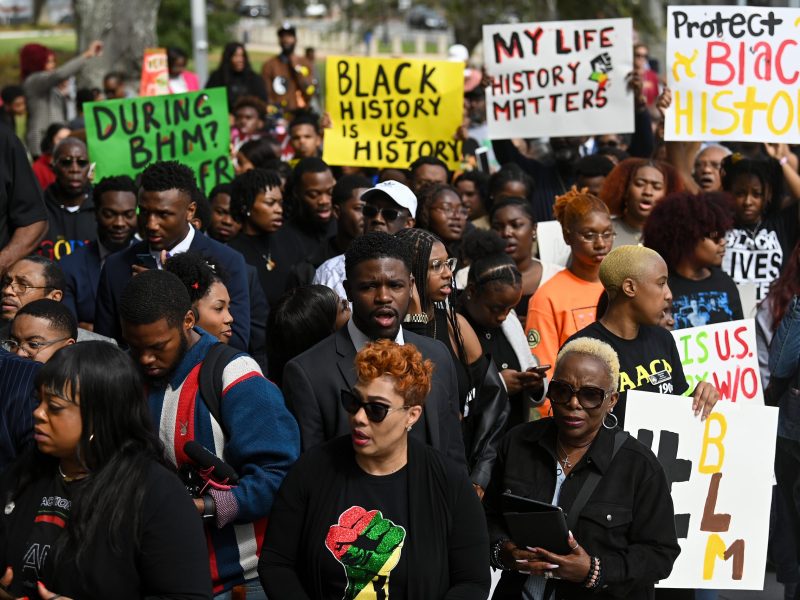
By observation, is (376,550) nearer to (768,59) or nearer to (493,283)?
(493,283)

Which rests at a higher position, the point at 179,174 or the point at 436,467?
the point at 179,174

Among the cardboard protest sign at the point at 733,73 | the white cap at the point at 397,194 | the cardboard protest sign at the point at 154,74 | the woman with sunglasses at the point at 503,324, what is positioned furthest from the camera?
the cardboard protest sign at the point at 154,74

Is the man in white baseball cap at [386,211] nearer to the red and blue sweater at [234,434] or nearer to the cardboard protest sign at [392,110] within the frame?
the red and blue sweater at [234,434]

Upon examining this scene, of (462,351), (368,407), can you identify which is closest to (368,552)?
(368,407)

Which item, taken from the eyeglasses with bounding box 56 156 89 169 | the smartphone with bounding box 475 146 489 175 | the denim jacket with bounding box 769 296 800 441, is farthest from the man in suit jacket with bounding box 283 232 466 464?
the smartphone with bounding box 475 146 489 175

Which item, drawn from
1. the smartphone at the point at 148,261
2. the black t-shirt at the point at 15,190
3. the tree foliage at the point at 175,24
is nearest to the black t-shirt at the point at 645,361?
the smartphone at the point at 148,261

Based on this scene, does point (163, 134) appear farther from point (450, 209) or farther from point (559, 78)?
point (559, 78)

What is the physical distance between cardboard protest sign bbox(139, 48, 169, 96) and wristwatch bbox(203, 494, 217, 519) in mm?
10549

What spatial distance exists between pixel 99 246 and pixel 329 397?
309 centimetres

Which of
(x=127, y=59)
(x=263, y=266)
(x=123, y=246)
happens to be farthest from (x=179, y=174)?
(x=127, y=59)

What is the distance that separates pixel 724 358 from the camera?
6520mm

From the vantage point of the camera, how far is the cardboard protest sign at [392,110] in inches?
405

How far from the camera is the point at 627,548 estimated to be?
185 inches

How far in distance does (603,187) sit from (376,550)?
15.9ft
